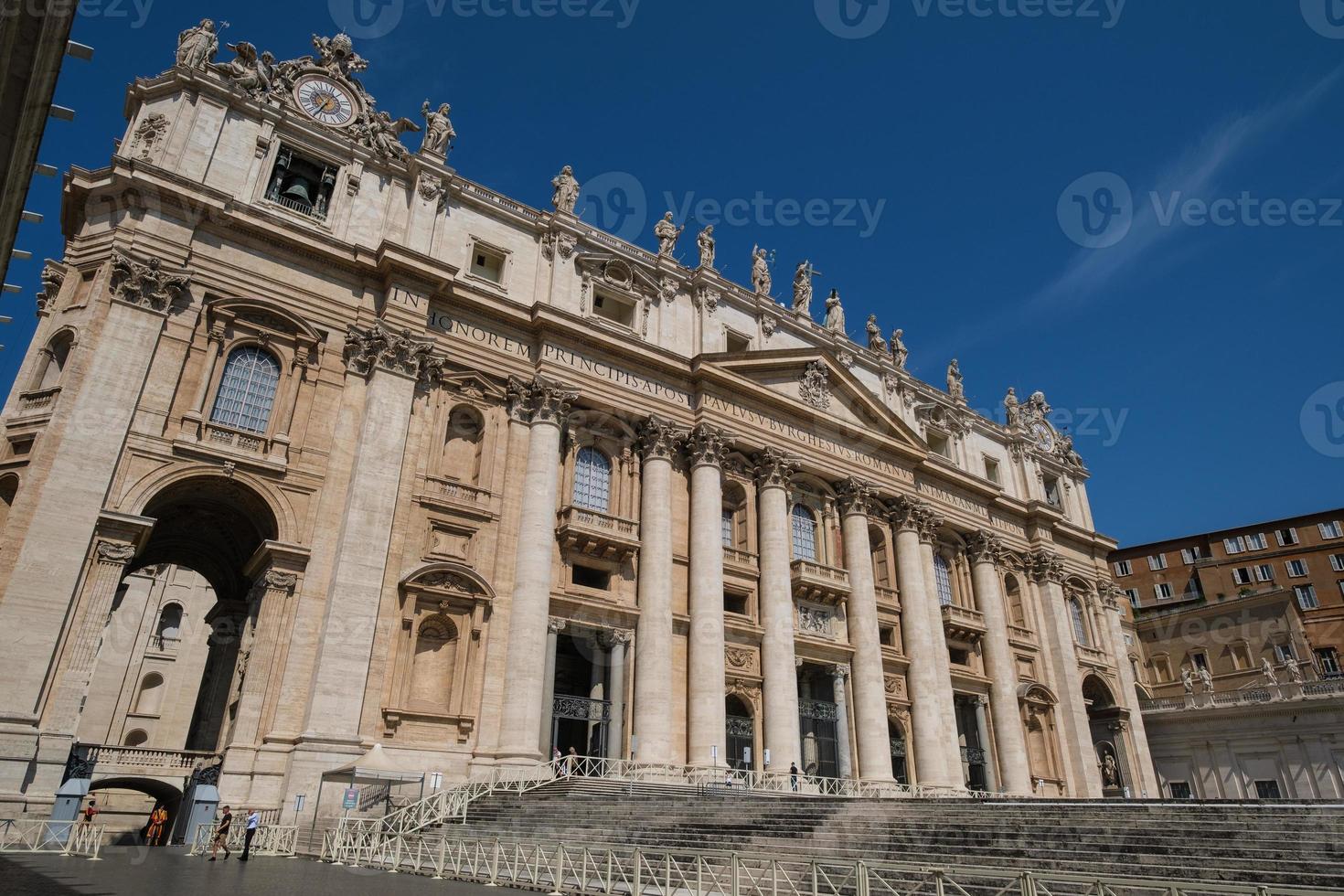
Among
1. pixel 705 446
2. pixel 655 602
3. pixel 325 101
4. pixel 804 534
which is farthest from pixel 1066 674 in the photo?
pixel 325 101

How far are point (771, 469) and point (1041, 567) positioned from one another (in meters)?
19.6

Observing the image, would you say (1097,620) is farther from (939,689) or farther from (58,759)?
(58,759)

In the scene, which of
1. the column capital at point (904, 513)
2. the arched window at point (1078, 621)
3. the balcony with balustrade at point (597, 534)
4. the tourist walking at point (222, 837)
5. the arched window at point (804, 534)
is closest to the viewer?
the tourist walking at point (222, 837)

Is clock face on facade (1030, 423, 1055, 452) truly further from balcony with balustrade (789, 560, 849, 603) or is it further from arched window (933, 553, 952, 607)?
balcony with balustrade (789, 560, 849, 603)

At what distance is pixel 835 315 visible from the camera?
41.8 metres

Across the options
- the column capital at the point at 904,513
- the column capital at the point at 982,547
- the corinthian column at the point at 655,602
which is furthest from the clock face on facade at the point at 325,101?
the column capital at the point at 982,547

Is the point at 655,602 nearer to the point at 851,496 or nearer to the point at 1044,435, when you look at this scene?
the point at 851,496

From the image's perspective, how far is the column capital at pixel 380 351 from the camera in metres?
26.4

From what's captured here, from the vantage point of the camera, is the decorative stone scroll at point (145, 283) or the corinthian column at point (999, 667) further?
the corinthian column at point (999, 667)

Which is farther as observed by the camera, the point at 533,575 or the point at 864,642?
the point at 864,642

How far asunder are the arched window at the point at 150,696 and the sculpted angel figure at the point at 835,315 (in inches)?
1541

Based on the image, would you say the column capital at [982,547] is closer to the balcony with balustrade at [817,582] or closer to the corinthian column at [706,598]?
the balcony with balustrade at [817,582]

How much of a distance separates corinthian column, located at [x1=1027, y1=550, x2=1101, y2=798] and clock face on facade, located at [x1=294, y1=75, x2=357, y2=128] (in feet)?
124

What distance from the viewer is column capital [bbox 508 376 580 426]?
29.0 meters
